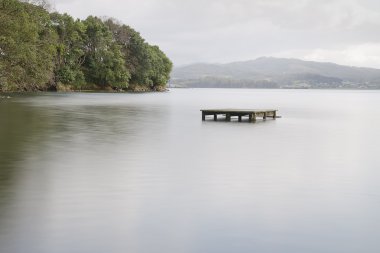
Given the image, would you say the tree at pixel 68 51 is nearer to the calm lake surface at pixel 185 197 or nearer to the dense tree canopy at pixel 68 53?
the dense tree canopy at pixel 68 53

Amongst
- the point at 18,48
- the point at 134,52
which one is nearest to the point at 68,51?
the point at 134,52

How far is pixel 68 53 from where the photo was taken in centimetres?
11819

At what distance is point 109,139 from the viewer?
26.1 metres

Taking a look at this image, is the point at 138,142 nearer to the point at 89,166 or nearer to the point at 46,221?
the point at 89,166

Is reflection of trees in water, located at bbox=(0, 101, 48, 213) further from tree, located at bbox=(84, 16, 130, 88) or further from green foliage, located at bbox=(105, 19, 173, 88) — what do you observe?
green foliage, located at bbox=(105, 19, 173, 88)

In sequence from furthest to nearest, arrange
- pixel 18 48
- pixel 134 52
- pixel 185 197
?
pixel 134 52 < pixel 18 48 < pixel 185 197

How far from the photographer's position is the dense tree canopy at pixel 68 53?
61.0 m

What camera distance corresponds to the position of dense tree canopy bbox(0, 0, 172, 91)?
2400 inches

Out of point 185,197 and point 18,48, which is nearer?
point 185,197

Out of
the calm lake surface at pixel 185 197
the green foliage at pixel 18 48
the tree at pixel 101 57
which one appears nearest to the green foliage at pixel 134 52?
the tree at pixel 101 57

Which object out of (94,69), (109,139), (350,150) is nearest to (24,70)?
(109,139)

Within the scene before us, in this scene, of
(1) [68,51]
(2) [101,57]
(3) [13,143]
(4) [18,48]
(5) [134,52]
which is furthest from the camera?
(5) [134,52]

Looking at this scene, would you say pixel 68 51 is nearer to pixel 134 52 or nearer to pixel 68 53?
pixel 68 53

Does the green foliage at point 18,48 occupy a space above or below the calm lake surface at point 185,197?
above
